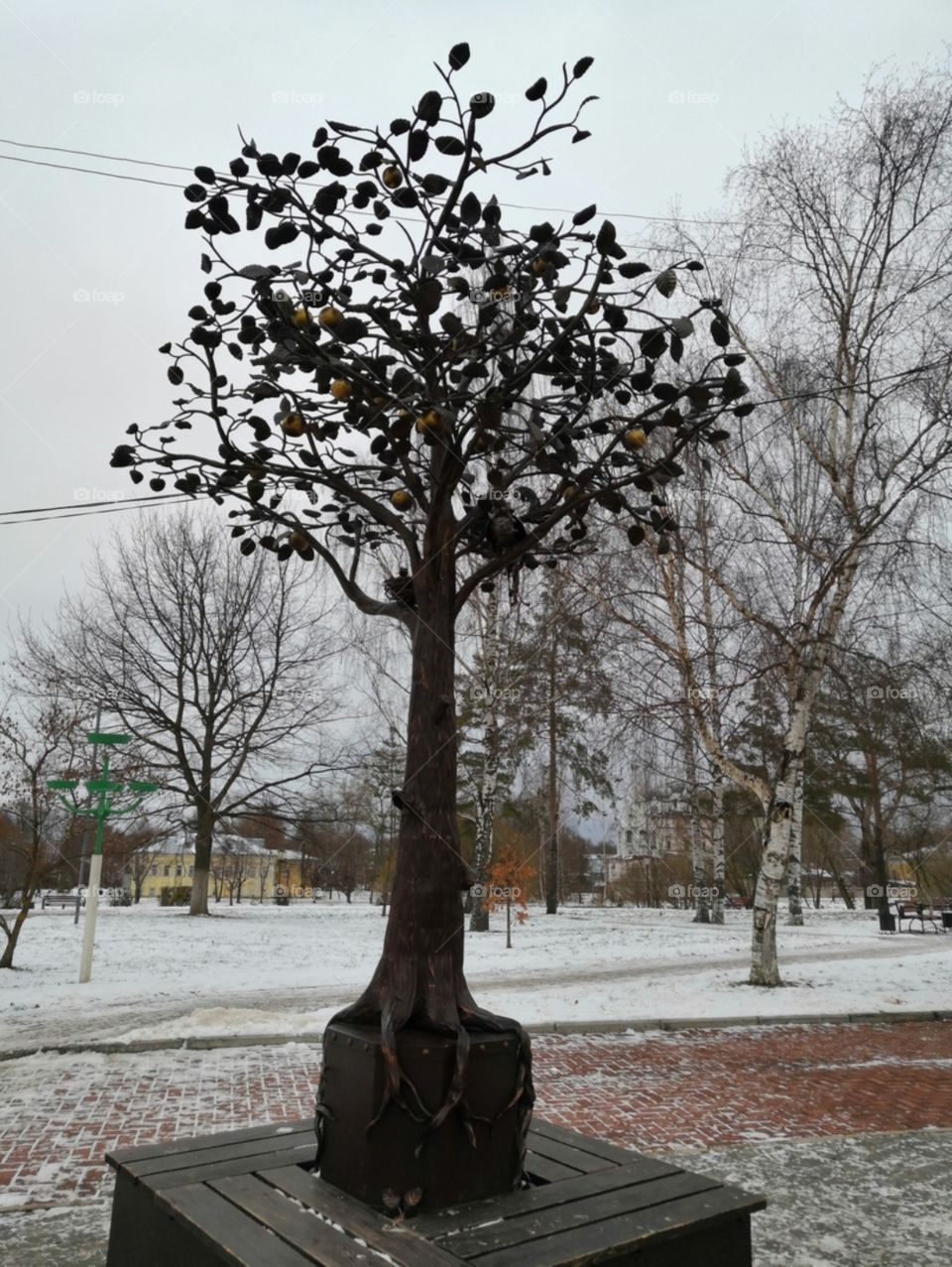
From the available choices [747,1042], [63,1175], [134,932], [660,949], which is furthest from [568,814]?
[63,1175]

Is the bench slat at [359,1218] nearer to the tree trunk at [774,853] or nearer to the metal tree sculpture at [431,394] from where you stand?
the metal tree sculpture at [431,394]

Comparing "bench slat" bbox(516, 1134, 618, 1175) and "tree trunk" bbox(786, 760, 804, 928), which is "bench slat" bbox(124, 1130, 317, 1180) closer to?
"bench slat" bbox(516, 1134, 618, 1175)

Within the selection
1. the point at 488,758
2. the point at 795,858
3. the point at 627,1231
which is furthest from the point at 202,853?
the point at 627,1231

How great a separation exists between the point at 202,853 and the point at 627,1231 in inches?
902

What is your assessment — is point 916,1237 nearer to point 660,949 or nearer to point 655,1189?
point 655,1189

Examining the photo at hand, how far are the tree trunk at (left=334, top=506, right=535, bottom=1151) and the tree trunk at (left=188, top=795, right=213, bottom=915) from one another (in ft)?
70.2

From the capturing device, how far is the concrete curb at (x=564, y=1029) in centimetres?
782

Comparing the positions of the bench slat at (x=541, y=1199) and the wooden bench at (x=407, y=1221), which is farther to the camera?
the bench slat at (x=541, y=1199)

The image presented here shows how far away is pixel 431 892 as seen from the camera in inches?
133

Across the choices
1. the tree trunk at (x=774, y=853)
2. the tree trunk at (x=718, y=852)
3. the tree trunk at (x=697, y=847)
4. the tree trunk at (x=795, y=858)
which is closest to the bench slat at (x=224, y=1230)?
the tree trunk at (x=774, y=853)

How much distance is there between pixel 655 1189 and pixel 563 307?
3.15 metres

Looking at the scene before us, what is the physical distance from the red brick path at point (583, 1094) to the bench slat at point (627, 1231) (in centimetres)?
279

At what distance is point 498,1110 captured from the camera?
3100 mm

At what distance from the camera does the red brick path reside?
5.47 m
